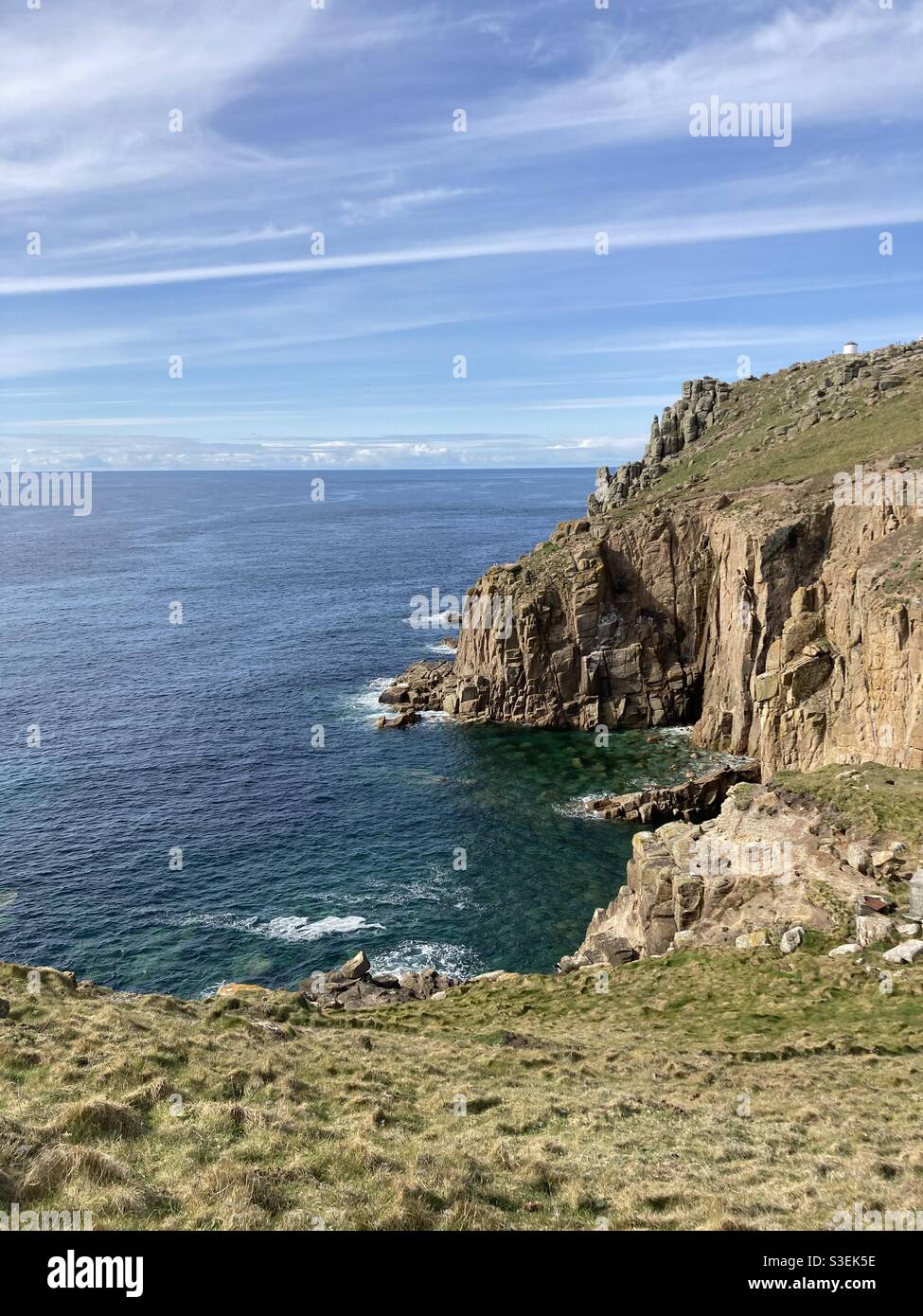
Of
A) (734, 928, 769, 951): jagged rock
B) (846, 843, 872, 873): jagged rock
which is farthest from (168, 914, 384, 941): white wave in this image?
(846, 843, 872, 873): jagged rock

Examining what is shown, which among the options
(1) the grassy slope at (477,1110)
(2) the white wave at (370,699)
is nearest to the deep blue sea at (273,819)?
(2) the white wave at (370,699)

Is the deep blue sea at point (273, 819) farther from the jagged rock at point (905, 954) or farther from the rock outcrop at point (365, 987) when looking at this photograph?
the jagged rock at point (905, 954)

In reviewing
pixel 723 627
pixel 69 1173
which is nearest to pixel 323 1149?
pixel 69 1173

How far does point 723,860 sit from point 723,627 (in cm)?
4738

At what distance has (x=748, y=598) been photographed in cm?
8206

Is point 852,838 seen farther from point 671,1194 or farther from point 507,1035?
point 671,1194

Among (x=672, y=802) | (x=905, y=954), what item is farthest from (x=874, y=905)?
(x=672, y=802)

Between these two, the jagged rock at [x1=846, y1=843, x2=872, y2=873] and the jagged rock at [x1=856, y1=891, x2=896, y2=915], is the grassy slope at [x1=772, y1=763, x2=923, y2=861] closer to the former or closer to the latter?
the jagged rock at [x1=846, y1=843, x2=872, y2=873]

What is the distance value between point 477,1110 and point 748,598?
66958 millimetres

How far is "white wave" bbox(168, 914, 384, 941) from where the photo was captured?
54.2 metres

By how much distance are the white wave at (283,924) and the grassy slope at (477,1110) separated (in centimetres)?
1827

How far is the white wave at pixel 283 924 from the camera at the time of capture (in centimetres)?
5422

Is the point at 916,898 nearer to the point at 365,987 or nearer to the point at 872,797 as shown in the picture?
the point at 872,797

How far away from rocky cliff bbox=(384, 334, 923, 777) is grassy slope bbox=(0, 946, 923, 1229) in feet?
108
